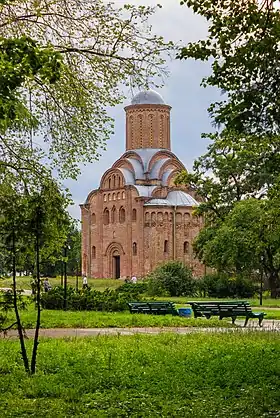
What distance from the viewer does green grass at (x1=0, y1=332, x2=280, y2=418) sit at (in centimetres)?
855

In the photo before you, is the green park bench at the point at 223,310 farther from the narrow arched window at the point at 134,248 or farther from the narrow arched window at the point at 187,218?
the narrow arched window at the point at 187,218

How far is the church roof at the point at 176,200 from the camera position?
62500mm

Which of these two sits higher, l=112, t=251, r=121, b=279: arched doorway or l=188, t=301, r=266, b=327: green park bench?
l=112, t=251, r=121, b=279: arched doorway

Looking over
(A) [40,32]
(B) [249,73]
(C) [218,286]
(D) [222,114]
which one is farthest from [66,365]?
(C) [218,286]

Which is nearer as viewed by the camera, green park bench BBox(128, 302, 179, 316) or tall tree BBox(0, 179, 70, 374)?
tall tree BBox(0, 179, 70, 374)

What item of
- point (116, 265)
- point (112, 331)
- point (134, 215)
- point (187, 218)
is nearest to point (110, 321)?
point (112, 331)

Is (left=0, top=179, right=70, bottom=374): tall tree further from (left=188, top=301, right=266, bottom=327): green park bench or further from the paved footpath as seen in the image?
(left=188, top=301, right=266, bottom=327): green park bench

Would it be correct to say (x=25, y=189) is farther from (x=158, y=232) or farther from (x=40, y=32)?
(x=158, y=232)

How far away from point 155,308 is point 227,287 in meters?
20.7

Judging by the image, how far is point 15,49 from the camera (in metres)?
8.52

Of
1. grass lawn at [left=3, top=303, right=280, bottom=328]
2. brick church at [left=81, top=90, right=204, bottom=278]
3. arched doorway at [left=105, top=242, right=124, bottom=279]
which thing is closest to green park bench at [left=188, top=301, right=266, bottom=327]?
grass lawn at [left=3, top=303, right=280, bottom=328]

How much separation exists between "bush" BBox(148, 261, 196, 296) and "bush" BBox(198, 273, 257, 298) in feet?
3.43

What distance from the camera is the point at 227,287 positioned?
148 ft

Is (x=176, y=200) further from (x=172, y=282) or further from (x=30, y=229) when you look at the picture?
(x=30, y=229)
